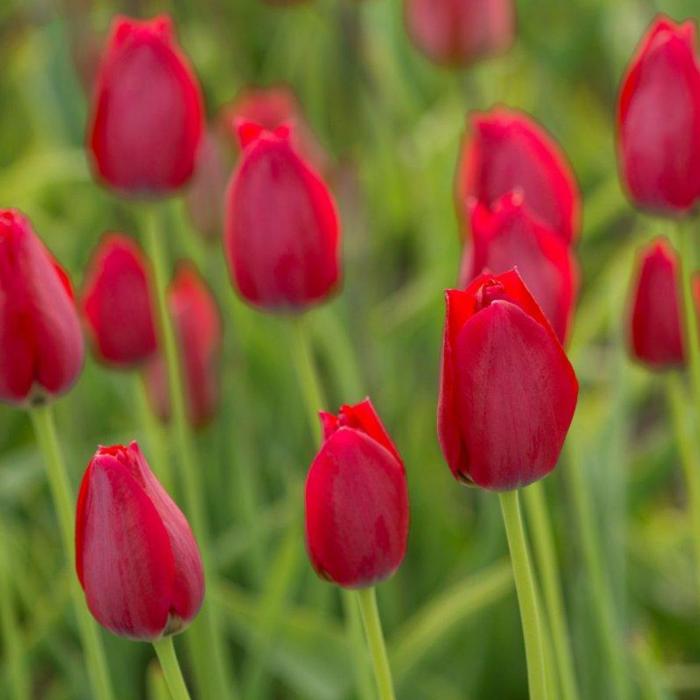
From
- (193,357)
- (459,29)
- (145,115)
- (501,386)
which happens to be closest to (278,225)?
(145,115)

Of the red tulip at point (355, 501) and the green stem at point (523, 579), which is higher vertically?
the red tulip at point (355, 501)

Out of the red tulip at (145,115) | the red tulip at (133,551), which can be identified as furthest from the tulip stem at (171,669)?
the red tulip at (145,115)

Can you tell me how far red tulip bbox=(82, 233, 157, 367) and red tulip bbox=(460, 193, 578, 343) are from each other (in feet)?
0.97

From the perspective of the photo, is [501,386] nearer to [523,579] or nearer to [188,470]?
[523,579]

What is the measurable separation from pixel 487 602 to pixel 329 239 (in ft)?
1.26

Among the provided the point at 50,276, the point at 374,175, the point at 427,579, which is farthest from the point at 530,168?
the point at 374,175

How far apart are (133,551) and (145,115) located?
0.34 meters

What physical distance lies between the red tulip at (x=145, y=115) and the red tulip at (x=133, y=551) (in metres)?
0.31

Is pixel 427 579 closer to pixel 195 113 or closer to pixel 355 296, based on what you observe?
pixel 355 296

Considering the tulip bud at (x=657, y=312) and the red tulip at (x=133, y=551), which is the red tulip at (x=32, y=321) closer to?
the red tulip at (x=133, y=551)

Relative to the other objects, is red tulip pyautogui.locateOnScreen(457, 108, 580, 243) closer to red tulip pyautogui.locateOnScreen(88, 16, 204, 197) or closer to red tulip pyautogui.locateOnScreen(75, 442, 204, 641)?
red tulip pyautogui.locateOnScreen(88, 16, 204, 197)

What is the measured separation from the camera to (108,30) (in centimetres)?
219

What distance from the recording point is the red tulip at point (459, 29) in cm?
133

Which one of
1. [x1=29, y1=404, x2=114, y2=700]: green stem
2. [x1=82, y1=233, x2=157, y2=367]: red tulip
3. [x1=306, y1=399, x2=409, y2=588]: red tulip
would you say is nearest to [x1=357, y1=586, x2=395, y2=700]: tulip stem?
[x1=306, y1=399, x2=409, y2=588]: red tulip
